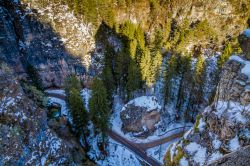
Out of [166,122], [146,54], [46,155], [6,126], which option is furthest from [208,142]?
[146,54]

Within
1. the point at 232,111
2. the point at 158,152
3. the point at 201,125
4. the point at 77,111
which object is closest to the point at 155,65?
the point at 158,152

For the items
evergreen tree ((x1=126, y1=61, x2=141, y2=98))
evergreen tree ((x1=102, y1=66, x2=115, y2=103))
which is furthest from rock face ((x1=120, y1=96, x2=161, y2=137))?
evergreen tree ((x1=102, y1=66, x2=115, y2=103))

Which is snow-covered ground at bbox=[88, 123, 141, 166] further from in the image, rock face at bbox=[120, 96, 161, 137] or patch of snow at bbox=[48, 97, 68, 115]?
patch of snow at bbox=[48, 97, 68, 115]

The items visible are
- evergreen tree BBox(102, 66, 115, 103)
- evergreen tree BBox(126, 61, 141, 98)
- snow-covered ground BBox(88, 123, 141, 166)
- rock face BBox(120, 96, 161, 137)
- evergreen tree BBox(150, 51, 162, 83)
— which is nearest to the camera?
snow-covered ground BBox(88, 123, 141, 166)

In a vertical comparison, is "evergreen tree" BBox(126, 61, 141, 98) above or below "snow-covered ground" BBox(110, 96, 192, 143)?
above

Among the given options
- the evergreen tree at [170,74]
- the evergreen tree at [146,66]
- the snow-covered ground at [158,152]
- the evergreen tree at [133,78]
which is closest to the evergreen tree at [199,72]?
the evergreen tree at [170,74]

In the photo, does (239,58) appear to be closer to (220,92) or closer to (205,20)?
(220,92)

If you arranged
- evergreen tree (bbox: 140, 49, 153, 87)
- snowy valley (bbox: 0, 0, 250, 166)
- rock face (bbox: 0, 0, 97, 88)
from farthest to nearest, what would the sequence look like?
rock face (bbox: 0, 0, 97, 88) < evergreen tree (bbox: 140, 49, 153, 87) < snowy valley (bbox: 0, 0, 250, 166)

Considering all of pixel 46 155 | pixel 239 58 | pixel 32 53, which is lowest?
pixel 46 155
